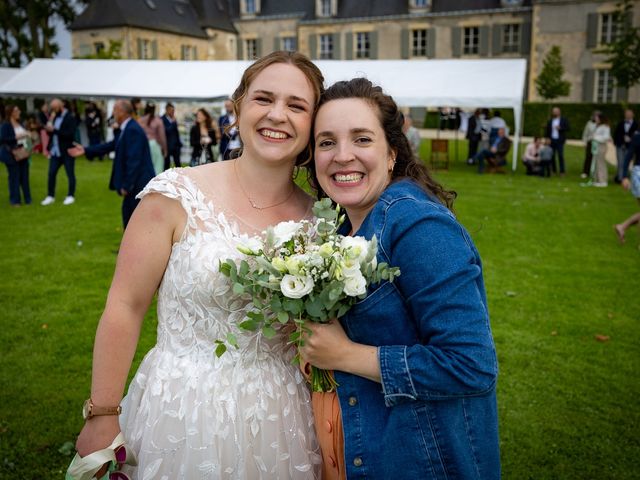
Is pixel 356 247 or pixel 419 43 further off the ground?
pixel 419 43

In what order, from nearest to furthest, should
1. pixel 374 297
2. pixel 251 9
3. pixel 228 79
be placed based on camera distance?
pixel 374 297, pixel 228 79, pixel 251 9

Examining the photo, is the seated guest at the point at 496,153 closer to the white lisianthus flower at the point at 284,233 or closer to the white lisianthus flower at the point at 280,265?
the white lisianthus flower at the point at 284,233

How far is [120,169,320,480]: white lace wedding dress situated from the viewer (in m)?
2.28

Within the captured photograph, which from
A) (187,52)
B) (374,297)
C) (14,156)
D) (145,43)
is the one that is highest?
(145,43)

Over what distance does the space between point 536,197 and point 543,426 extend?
11.0m

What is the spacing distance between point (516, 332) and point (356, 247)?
5.02 m

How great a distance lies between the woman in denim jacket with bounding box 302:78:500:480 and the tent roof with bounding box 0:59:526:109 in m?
15.7

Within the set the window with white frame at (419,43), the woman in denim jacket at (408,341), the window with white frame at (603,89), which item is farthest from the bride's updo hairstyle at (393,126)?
the window with white frame at (419,43)

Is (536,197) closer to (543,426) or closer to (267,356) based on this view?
(543,426)

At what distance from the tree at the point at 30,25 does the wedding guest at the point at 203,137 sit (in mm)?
36572

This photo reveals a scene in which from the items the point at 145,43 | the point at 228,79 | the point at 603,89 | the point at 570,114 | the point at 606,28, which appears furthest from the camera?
the point at 145,43

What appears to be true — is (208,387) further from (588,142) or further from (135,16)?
(135,16)

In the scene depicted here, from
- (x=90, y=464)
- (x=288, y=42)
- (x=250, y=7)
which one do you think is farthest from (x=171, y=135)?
(x=250, y=7)

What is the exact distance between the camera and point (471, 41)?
45438 millimetres
